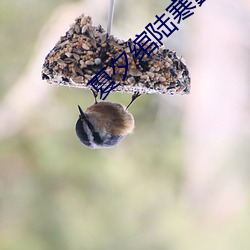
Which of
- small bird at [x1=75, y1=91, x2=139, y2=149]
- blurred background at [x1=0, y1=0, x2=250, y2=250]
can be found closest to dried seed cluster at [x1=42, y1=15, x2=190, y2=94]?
small bird at [x1=75, y1=91, x2=139, y2=149]

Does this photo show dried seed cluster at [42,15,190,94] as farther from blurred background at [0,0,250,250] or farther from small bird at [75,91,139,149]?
blurred background at [0,0,250,250]

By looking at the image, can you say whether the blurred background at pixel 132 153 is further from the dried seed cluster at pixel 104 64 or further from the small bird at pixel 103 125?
the dried seed cluster at pixel 104 64

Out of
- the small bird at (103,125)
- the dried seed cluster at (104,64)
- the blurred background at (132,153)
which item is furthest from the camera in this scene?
the blurred background at (132,153)

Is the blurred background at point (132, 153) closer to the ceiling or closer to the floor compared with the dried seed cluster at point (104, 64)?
closer to the ceiling

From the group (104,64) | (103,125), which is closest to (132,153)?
(103,125)

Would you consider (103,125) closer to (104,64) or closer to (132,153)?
(104,64)

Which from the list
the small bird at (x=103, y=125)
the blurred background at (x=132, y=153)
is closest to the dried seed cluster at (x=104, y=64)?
the small bird at (x=103, y=125)
